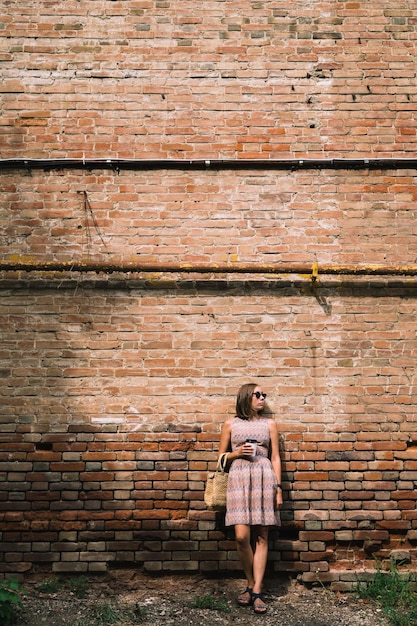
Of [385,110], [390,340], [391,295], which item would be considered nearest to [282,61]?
[385,110]

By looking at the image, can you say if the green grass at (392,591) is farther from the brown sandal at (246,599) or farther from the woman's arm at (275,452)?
the woman's arm at (275,452)

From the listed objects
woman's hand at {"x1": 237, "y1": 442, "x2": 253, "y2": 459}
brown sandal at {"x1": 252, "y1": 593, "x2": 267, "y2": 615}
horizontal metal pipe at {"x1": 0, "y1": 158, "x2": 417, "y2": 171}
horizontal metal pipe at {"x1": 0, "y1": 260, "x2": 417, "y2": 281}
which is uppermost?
horizontal metal pipe at {"x1": 0, "y1": 158, "x2": 417, "y2": 171}

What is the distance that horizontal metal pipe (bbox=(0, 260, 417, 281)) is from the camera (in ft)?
16.0

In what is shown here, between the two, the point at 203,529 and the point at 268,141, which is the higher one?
the point at 268,141

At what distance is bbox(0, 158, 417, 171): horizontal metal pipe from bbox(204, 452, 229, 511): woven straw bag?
2323 millimetres

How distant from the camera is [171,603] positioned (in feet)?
14.6

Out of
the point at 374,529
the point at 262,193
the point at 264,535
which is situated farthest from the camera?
the point at 262,193

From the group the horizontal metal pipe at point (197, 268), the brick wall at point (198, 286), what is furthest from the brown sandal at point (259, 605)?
the horizontal metal pipe at point (197, 268)

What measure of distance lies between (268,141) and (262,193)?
0.45 meters

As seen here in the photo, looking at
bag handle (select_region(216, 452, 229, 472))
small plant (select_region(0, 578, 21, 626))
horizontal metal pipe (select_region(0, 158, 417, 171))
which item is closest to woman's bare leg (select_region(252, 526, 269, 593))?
bag handle (select_region(216, 452, 229, 472))

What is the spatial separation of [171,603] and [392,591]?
160 centimetres

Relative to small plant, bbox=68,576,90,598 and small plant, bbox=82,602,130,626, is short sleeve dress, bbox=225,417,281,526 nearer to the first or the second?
small plant, bbox=82,602,130,626

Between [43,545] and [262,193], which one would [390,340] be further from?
[43,545]

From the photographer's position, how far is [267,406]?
4.84m
